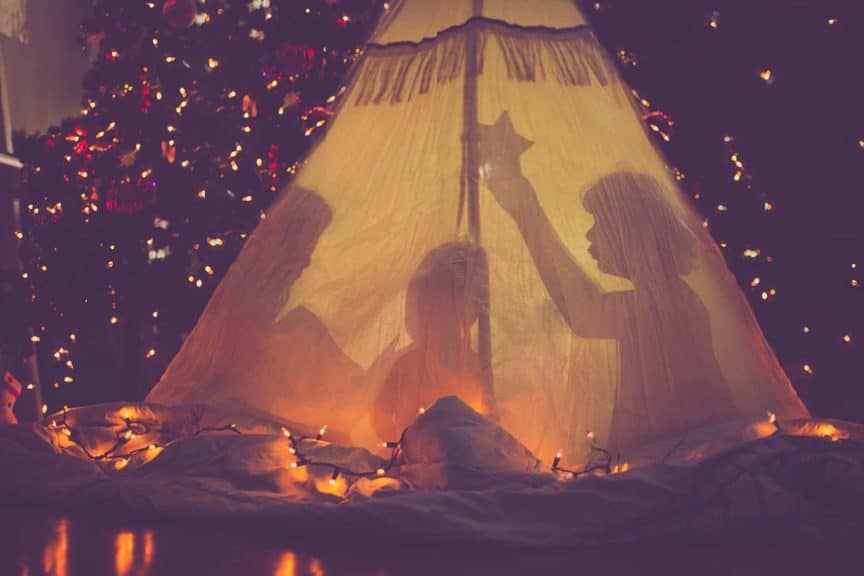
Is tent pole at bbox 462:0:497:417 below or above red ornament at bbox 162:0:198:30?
below

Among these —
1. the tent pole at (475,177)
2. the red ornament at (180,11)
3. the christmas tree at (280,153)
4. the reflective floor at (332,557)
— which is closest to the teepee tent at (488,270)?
the tent pole at (475,177)

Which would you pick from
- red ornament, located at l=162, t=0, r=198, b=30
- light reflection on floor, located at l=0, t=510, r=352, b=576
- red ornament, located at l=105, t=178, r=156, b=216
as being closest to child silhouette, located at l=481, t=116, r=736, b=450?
light reflection on floor, located at l=0, t=510, r=352, b=576

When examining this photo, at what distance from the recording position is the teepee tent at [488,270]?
270 centimetres

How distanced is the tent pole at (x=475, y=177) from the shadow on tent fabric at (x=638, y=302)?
6cm

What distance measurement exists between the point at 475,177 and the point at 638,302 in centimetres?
53

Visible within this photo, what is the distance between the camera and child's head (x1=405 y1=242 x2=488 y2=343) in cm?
270

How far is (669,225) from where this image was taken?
2932 millimetres

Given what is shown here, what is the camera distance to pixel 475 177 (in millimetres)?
2822

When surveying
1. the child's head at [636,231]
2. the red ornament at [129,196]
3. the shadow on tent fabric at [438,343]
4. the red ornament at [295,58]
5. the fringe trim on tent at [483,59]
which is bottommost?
the shadow on tent fabric at [438,343]

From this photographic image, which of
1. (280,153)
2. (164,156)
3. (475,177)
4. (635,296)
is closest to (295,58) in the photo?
(280,153)

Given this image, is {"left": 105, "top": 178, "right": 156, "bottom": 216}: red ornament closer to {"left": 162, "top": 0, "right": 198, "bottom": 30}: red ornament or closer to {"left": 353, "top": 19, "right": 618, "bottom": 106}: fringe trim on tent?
{"left": 162, "top": 0, "right": 198, "bottom": 30}: red ornament

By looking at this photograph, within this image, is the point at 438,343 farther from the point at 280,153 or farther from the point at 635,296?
the point at 280,153

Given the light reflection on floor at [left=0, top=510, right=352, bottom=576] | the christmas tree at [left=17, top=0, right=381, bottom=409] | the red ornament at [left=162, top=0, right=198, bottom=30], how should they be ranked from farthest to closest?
the christmas tree at [left=17, top=0, right=381, bottom=409] → the red ornament at [left=162, top=0, right=198, bottom=30] → the light reflection on floor at [left=0, top=510, right=352, bottom=576]

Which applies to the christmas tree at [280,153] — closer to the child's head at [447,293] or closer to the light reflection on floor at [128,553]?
the child's head at [447,293]
